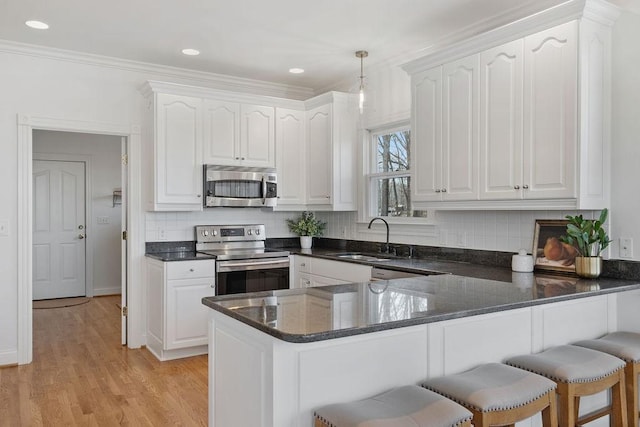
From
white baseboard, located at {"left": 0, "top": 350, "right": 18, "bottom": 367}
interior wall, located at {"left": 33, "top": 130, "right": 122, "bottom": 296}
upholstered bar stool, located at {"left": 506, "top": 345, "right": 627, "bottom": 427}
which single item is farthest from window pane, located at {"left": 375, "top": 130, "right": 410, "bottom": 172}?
interior wall, located at {"left": 33, "top": 130, "right": 122, "bottom": 296}

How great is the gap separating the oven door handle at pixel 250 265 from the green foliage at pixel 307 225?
2.18 feet

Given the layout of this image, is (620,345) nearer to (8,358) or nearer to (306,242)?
(306,242)

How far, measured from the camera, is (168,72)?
486 centimetres

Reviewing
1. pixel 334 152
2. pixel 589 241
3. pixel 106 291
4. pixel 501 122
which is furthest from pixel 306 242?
pixel 106 291

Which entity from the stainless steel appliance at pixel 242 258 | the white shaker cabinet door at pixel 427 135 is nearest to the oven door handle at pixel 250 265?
the stainless steel appliance at pixel 242 258

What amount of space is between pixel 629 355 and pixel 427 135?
1.97 meters

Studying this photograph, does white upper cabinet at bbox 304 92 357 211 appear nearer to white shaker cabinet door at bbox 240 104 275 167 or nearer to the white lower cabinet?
white shaker cabinet door at bbox 240 104 275 167

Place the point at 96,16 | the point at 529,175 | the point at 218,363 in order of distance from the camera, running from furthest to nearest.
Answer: the point at 96,16 → the point at 529,175 → the point at 218,363

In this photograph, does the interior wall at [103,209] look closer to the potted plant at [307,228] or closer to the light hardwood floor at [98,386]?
the light hardwood floor at [98,386]

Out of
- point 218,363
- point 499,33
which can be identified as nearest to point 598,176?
point 499,33

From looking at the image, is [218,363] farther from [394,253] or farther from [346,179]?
[346,179]

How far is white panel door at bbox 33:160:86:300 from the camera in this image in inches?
279

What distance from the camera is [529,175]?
9.78ft

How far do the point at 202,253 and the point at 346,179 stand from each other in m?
1.56
